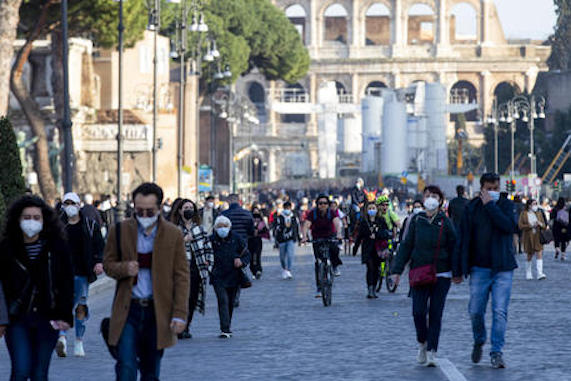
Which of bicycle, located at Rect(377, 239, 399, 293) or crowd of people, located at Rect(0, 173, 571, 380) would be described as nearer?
crowd of people, located at Rect(0, 173, 571, 380)

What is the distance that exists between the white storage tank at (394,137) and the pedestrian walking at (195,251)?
73.7 metres

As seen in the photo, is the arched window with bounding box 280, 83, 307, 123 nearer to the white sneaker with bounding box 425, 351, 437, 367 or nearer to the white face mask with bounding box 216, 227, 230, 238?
the white face mask with bounding box 216, 227, 230, 238

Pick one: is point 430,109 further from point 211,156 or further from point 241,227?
point 241,227

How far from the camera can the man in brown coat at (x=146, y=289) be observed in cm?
804

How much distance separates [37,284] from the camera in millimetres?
8211

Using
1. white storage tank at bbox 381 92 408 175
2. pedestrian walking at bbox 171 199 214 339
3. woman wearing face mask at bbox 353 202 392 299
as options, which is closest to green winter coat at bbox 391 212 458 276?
pedestrian walking at bbox 171 199 214 339

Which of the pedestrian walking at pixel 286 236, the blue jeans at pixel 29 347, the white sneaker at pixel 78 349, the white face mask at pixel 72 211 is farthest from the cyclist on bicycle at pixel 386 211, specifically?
the blue jeans at pixel 29 347

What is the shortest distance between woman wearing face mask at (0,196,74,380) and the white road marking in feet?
11.3

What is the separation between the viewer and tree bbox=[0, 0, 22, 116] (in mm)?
30078

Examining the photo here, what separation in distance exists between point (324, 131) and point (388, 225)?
88.8 metres

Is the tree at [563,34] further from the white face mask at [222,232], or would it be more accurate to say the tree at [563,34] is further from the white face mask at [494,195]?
the white face mask at [494,195]

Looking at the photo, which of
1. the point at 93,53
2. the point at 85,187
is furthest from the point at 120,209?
the point at 93,53

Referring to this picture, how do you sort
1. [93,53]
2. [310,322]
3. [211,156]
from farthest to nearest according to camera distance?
[211,156] < [93,53] < [310,322]

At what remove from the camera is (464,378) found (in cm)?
1066
